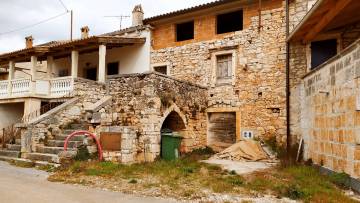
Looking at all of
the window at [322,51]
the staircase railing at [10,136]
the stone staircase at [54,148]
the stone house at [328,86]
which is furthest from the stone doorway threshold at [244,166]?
the staircase railing at [10,136]

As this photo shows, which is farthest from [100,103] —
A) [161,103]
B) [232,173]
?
[232,173]

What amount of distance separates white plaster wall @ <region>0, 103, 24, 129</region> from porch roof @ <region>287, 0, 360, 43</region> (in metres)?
13.5

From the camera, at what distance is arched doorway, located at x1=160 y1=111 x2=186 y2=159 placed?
10.5 meters

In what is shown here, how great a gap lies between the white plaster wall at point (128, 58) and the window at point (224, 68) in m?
3.76

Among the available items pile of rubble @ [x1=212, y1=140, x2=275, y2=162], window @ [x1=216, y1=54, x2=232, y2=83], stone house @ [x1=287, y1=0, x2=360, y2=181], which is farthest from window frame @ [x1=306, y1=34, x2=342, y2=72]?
pile of rubble @ [x1=212, y1=140, x2=275, y2=162]

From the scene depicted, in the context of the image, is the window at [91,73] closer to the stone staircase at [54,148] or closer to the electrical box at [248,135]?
the stone staircase at [54,148]

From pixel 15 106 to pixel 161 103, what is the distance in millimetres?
9748

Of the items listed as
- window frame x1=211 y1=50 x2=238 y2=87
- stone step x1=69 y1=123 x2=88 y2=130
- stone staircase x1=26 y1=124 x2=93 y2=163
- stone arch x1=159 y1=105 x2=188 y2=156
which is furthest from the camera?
window frame x1=211 y1=50 x2=238 y2=87

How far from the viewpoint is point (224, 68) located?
13.9 meters

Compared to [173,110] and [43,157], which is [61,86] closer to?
[43,157]

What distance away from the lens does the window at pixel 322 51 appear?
11547mm

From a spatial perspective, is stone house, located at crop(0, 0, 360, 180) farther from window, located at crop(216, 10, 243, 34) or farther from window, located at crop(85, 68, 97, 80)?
window, located at crop(85, 68, 97, 80)

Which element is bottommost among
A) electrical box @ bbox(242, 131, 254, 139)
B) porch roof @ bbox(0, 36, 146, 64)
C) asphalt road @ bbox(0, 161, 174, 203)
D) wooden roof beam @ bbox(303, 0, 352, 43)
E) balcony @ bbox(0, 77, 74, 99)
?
asphalt road @ bbox(0, 161, 174, 203)

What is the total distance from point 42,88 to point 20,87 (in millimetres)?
1376
